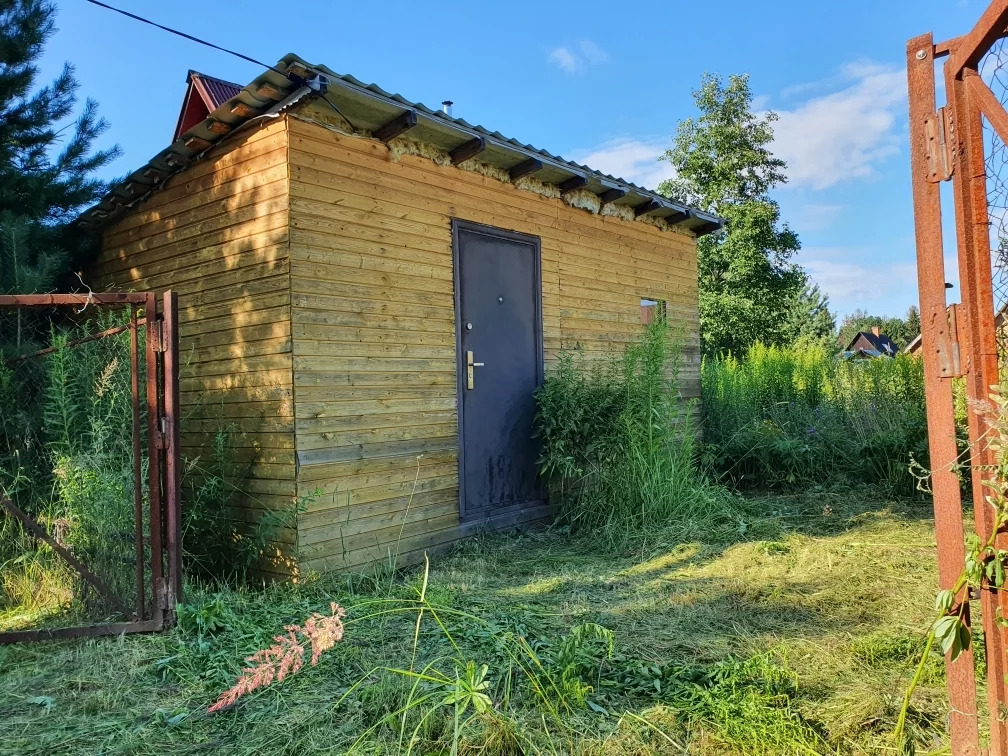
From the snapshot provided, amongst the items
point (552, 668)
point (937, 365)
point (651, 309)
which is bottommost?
point (552, 668)

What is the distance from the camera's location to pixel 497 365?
6082 millimetres

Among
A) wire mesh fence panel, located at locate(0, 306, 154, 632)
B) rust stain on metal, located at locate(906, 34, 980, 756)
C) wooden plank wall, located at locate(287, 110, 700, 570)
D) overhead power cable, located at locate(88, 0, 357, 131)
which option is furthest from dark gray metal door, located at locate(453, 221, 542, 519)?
rust stain on metal, located at locate(906, 34, 980, 756)

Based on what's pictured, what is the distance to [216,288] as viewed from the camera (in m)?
5.02

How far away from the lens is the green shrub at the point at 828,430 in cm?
767

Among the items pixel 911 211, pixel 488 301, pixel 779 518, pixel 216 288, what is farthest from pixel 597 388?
pixel 911 211

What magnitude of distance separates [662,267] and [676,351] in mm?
2408

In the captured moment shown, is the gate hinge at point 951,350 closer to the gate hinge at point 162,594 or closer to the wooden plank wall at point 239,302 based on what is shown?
the gate hinge at point 162,594

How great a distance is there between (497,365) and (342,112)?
248 centimetres

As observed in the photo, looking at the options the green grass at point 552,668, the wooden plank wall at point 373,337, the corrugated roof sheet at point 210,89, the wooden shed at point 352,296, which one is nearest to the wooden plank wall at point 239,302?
the wooden shed at point 352,296

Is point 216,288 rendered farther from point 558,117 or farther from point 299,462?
point 558,117

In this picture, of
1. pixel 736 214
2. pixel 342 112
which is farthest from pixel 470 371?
pixel 736 214

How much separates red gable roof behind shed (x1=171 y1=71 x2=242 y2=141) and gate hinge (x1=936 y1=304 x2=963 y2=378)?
925 centimetres

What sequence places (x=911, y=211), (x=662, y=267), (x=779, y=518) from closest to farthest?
(x=911, y=211), (x=779, y=518), (x=662, y=267)

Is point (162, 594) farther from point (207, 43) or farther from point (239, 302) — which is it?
point (207, 43)
